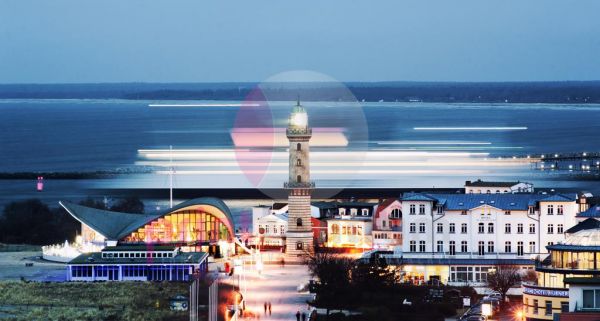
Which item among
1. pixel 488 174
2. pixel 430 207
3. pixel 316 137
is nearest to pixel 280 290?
pixel 430 207

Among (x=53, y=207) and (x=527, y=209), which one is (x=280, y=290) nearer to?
(x=527, y=209)

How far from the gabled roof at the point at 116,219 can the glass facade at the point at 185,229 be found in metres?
0.16

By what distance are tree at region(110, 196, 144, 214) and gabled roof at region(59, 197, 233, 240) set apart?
30.5 feet

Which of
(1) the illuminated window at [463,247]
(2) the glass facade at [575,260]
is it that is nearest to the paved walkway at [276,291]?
(1) the illuminated window at [463,247]

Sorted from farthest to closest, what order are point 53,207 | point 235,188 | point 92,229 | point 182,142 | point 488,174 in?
point 182,142 < point 488,174 < point 235,188 < point 53,207 < point 92,229

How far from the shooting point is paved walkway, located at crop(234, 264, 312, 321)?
1300 inches

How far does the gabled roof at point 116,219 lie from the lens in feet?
143

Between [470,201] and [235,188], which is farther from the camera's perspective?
[235,188]

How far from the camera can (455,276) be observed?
126 ft

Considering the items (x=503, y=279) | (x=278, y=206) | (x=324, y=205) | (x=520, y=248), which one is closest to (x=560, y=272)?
(x=503, y=279)

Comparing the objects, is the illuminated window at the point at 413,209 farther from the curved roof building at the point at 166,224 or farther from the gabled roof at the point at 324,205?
the gabled roof at the point at 324,205

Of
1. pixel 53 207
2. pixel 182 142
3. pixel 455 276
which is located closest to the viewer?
pixel 455 276

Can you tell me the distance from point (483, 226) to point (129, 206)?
699 inches

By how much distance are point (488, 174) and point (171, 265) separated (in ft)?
126
